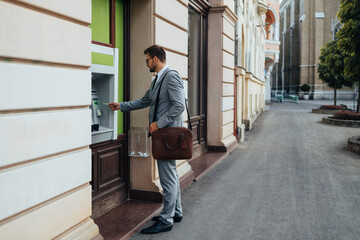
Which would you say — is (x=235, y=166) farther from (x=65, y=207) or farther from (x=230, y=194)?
(x=65, y=207)

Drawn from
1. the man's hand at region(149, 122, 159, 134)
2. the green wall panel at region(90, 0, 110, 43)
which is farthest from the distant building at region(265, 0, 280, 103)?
the man's hand at region(149, 122, 159, 134)

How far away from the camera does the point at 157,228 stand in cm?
414

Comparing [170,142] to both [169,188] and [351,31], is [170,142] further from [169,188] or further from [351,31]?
[351,31]

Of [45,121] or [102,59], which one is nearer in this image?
[45,121]

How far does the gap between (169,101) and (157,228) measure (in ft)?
4.88

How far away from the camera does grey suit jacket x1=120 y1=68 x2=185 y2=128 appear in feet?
13.1

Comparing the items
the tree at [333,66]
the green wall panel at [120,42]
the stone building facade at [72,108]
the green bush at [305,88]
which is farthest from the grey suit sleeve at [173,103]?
the green bush at [305,88]

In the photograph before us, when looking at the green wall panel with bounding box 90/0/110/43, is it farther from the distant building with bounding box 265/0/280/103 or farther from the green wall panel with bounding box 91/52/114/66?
the distant building with bounding box 265/0/280/103

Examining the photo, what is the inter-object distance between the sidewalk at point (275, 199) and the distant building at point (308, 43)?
47078mm

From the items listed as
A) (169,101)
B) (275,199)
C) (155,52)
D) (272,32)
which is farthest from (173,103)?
(272,32)

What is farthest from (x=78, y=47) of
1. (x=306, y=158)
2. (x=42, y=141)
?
(x=306, y=158)

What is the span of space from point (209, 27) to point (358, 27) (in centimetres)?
391

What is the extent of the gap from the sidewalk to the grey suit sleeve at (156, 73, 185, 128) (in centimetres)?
132

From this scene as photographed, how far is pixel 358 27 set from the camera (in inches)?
369
